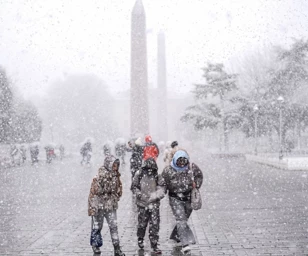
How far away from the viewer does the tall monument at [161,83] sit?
6337 centimetres

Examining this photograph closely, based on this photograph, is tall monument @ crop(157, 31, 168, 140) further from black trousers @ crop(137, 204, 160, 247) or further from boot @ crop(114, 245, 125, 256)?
boot @ crop(114, 245, 125, 256)

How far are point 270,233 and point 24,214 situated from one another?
206 inches

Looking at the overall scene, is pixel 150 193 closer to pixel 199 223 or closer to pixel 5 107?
pixel 199 223

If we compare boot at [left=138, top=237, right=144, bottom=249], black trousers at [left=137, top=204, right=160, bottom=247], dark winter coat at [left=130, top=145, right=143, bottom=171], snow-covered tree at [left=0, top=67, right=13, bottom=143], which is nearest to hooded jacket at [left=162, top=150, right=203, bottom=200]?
black trousers at [left=137, top=204, right=160, bottom=247]

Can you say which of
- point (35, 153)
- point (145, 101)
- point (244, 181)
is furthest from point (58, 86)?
point (244, 181)

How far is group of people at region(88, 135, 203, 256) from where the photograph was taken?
6.46 metres

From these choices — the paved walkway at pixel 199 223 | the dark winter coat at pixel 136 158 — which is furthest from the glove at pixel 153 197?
the dark winter coat at pixel 136 158

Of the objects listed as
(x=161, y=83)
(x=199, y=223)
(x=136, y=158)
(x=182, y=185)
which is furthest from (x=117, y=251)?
(x=161, y=83)

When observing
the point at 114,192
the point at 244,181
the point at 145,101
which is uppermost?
the point at 145,101

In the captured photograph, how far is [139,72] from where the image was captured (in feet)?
145

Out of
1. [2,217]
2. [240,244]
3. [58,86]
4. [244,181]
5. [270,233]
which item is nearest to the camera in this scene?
[240,244]

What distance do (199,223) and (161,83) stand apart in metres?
57.1

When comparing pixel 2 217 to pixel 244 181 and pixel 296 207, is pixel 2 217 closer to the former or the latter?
pixel 296 207

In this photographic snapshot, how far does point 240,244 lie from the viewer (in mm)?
7043
